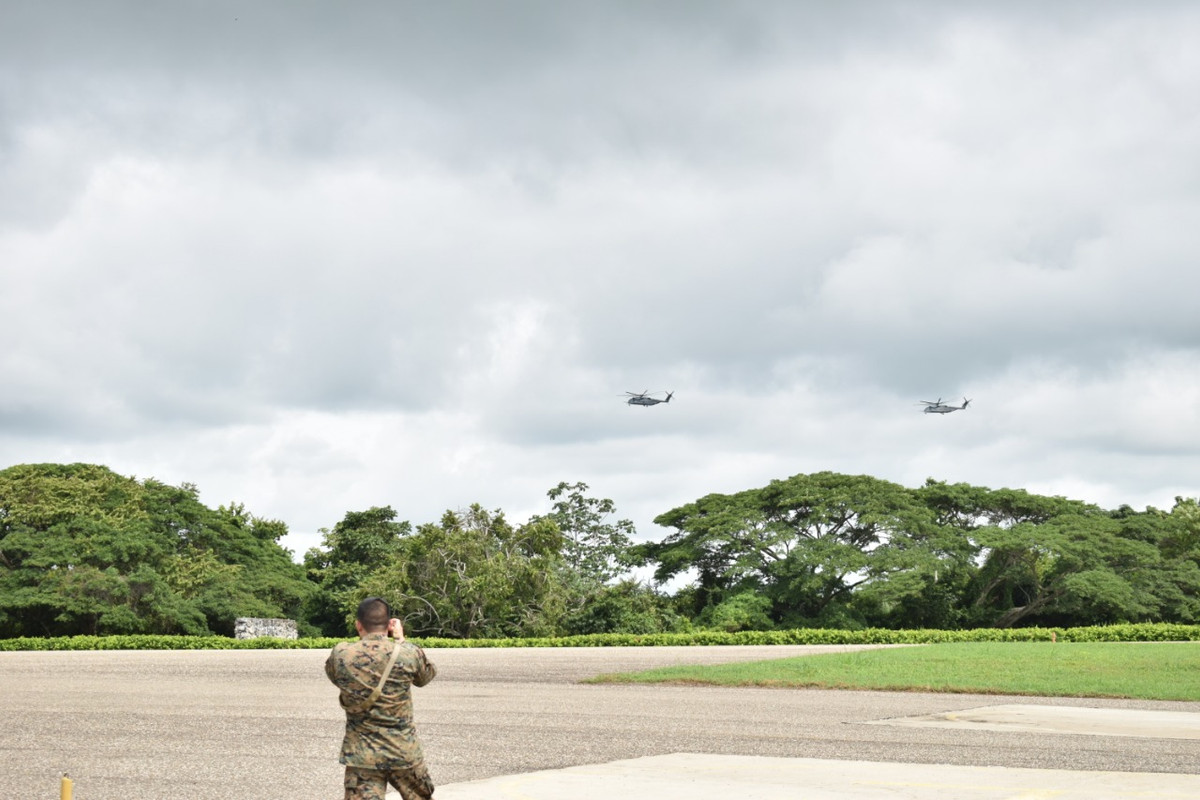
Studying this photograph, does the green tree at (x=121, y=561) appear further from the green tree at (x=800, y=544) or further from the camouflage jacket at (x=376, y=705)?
the camouflage jacket at (x=376, y=705)

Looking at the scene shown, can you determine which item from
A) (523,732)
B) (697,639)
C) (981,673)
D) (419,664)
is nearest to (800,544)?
(697,639)

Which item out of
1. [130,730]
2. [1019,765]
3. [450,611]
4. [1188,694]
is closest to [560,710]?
[130,730]

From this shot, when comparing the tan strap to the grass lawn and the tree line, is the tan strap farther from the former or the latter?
the tree line

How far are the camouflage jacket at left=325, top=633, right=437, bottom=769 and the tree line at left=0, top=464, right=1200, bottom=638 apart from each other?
111 feet

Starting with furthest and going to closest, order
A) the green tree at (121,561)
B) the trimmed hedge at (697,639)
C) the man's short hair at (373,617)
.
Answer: the green tree at (121,561) < the trimmed hedge at (697,639) < the man's short hair at (373,617)

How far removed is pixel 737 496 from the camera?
175 ft

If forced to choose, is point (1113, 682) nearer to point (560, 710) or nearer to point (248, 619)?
point (560, 710)

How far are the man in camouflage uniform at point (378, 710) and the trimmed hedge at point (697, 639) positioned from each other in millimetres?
30308

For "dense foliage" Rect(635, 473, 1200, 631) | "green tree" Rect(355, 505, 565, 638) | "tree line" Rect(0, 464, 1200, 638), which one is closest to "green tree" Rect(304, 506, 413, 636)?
"tree line" Rect(0, 464, 1200, 638)

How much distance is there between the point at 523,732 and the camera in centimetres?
1305

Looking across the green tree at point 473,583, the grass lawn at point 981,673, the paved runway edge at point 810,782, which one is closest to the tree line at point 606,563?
the green tree at point 473,583

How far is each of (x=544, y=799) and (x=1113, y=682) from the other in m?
14.7

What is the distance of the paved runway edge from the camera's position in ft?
28.0

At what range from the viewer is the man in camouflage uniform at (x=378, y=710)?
20.3 feet
